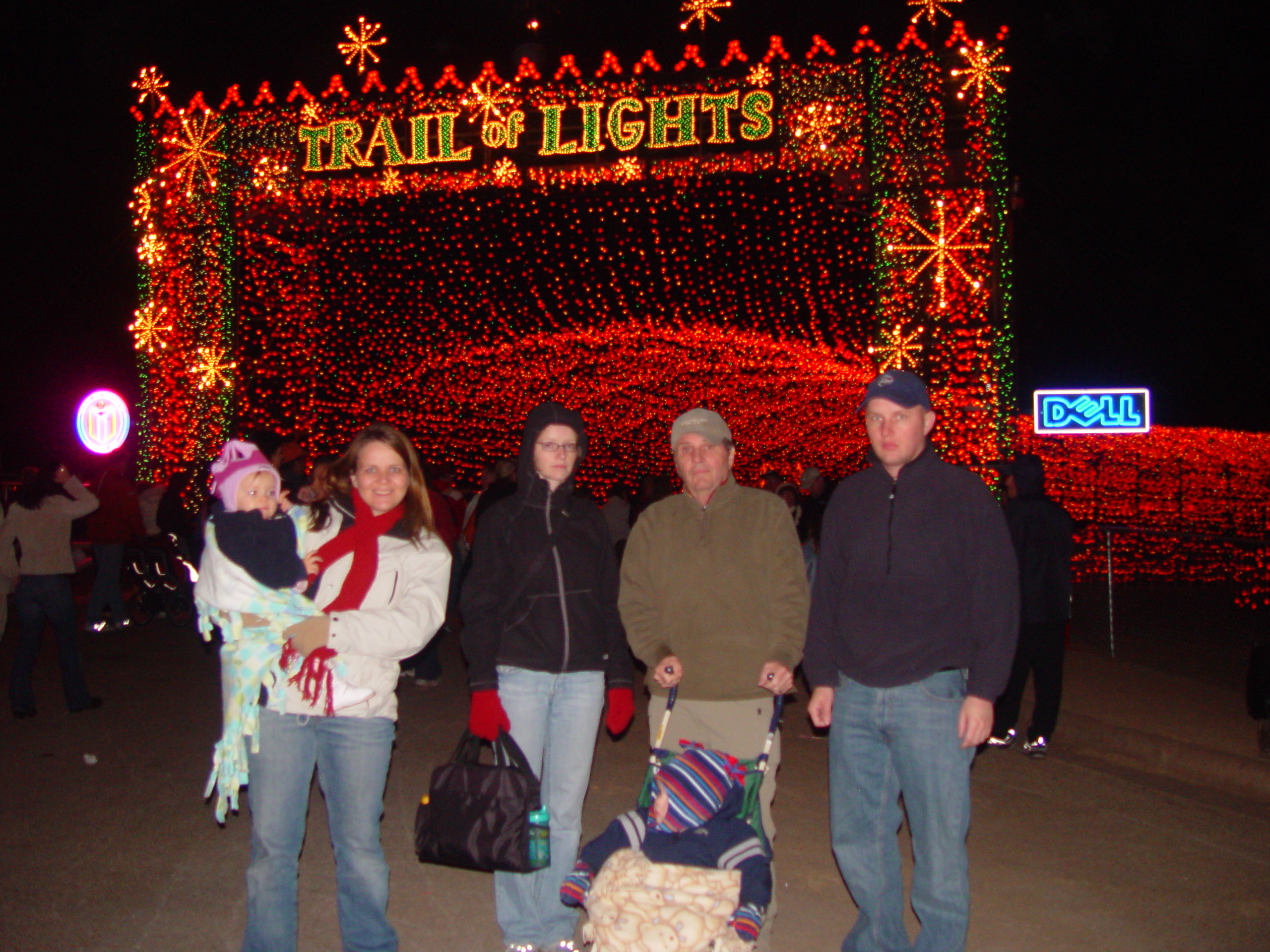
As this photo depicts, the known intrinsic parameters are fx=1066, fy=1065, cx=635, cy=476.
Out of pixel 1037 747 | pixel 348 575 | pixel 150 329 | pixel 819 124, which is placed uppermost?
pixel 819 124

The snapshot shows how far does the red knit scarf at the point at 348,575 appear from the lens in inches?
130

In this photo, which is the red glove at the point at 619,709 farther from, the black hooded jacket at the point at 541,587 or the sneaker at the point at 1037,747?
the sneaker at the point at 1037,747

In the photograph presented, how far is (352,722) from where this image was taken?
3398 mm

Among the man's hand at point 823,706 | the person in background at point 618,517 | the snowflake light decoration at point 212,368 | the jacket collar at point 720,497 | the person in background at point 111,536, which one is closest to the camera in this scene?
the man's hand at point 823,706

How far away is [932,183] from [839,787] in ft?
47.6

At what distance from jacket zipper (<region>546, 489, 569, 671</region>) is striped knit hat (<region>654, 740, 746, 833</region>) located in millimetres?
643

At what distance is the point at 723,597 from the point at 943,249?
1372cm

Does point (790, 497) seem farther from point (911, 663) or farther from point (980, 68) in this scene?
point (980, 68)

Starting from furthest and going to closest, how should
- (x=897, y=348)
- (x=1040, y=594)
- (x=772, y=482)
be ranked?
(x=897, y=348), (x=772, y=482), (x=1040, y=594)

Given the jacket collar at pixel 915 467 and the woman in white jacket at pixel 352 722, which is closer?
the woman in white jacket at pixel 352 722

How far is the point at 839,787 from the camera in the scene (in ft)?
11.9

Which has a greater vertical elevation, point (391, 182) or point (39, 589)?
point (391, 182)

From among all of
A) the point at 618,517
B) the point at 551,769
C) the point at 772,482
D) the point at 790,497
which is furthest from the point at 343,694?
the point at 618,517

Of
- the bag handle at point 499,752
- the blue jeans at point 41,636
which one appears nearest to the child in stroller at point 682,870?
the bag handle at point 499,752
